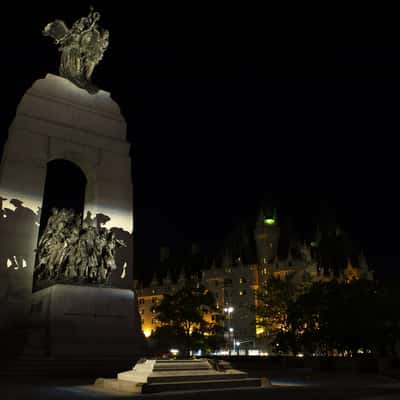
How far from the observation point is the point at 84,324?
70.5ft

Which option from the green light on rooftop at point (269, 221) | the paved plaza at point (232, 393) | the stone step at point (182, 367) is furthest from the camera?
the green light on rooftop at point (269, 221)

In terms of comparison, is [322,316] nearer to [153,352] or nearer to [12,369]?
[153,352]

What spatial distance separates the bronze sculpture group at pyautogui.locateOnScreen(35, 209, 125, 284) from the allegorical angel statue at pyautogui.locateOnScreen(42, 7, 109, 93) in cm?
919

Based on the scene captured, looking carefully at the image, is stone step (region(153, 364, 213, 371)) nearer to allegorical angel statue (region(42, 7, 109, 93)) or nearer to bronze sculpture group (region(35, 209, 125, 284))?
bronze sculpture group (region(35, 209, 125, 284))

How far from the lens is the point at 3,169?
24.4m

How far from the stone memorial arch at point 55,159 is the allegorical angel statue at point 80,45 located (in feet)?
0.20

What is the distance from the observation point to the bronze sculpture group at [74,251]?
2242 centimetres

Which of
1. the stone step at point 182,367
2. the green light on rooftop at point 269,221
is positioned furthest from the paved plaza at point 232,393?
the green light on rooftop at point 269,221

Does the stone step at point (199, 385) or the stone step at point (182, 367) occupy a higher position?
the stone step at point (182, 367)

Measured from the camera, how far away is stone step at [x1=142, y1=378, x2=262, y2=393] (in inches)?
472

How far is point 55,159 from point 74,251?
6.87m

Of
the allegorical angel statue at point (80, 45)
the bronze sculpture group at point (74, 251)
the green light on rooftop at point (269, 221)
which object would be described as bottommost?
the bronze sculpture group at point (74, 251)

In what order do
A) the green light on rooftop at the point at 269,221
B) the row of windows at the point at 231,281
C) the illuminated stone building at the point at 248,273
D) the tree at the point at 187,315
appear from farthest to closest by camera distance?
the green light on rooftop at the point at 269,221 → the row of windows at the point at 231,281 → the illuminated stone building at the point at 248,273 → the tree at the point at 187,315

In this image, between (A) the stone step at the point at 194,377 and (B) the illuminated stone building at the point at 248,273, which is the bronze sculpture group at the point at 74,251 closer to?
(A) the stone step at the point at 194,377
